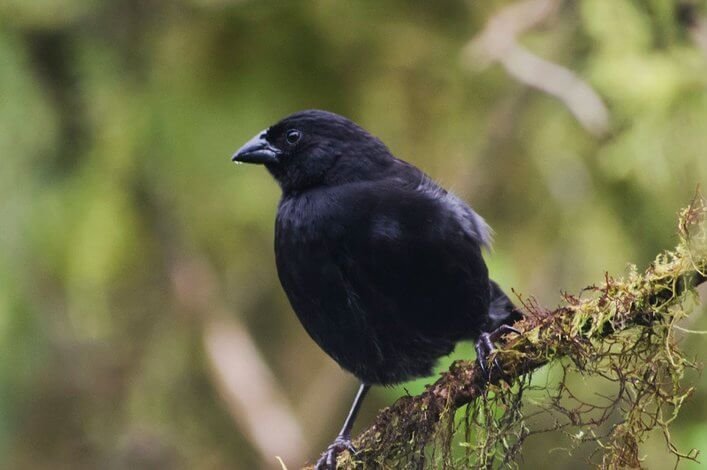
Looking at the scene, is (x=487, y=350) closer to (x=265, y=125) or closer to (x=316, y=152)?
(x=316, y=152)

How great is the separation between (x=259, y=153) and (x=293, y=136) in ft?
0.48

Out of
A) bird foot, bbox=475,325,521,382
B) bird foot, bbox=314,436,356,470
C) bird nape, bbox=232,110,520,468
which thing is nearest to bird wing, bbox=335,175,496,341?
bird nape, bbox=232,110,520,468

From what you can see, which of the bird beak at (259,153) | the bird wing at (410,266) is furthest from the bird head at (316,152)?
the bird wing at (410,266)

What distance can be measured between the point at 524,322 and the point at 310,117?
171 centimetres

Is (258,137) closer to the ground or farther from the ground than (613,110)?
farther from the ground

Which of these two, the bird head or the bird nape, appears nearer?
the bird nape

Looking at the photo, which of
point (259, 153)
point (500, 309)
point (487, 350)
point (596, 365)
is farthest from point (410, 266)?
point (259, 153)

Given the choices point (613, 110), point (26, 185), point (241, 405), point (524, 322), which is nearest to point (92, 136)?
point (26, 185)

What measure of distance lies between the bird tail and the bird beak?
3.11ft

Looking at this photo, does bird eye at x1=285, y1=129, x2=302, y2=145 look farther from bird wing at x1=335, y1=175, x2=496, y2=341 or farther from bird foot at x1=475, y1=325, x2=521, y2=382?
bird foot at x1=475, y1=325, x2=521, y2=382

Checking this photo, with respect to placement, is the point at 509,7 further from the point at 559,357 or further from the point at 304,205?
the point at 559,357

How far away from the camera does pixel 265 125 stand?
16.5ft

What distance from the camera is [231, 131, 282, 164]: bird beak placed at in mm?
4052

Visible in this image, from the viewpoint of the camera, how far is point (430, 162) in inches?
214
